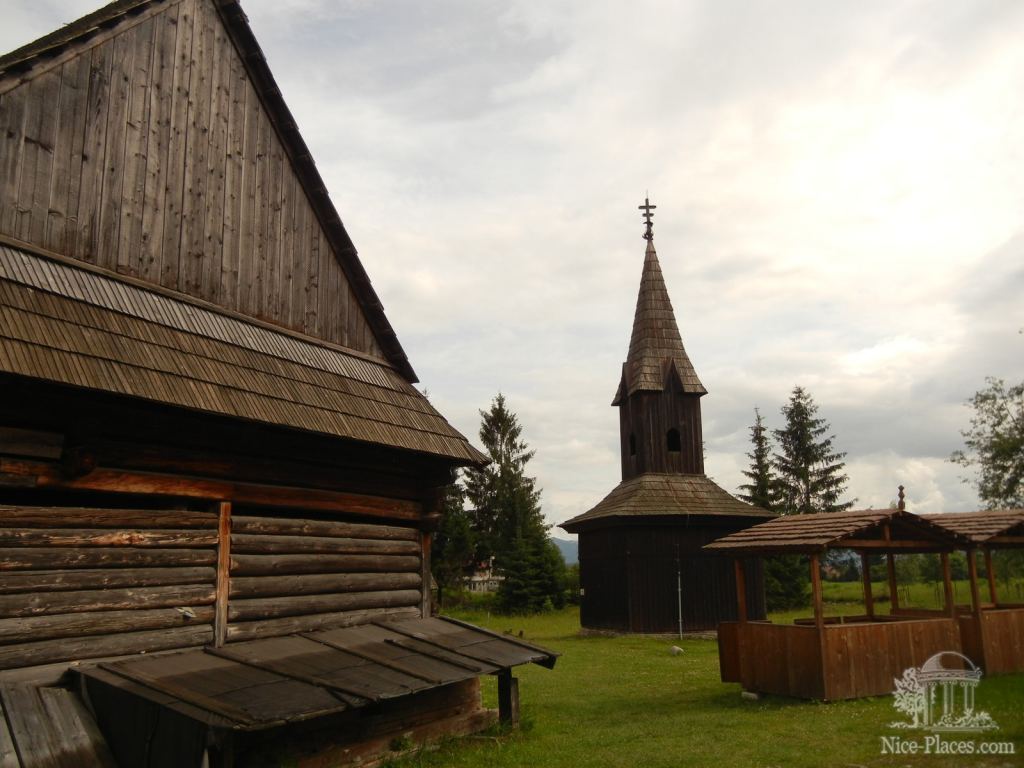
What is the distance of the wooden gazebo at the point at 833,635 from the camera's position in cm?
1267

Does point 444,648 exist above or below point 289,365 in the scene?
below

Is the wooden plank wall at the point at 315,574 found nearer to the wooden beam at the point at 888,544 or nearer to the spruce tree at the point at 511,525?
the wooden beam at the point at 888,544

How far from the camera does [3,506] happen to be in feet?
23.9

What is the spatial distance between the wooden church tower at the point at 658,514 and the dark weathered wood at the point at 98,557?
64.4 feet

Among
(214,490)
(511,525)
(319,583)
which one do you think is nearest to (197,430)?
(214,490)

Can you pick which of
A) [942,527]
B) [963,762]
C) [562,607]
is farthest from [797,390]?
[963,762]

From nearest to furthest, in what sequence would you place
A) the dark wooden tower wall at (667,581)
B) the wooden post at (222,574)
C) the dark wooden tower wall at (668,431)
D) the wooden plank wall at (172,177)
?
1. the wooden plank wall at (172,177)
2. the wooden post at (222,574)
3. the dark wooden tower wall at (667,581)
4. the dark wooden tower wall at (668,431)

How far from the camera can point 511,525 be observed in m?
50.3

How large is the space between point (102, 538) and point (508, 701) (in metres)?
6.04

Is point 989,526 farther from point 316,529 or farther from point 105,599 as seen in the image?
point 105,599

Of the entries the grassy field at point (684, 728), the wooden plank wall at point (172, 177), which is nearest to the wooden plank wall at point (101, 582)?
the wooden plank wall at point (172, 177)

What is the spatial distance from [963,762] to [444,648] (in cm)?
588

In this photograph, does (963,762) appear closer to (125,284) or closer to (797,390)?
(125,284)

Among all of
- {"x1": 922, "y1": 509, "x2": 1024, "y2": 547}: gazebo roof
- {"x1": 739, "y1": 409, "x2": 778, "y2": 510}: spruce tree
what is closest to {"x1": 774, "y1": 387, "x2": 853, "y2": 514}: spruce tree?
{"x1": 739, "y1": 409, "x2": 778, "y2": 510}: spruce tree
